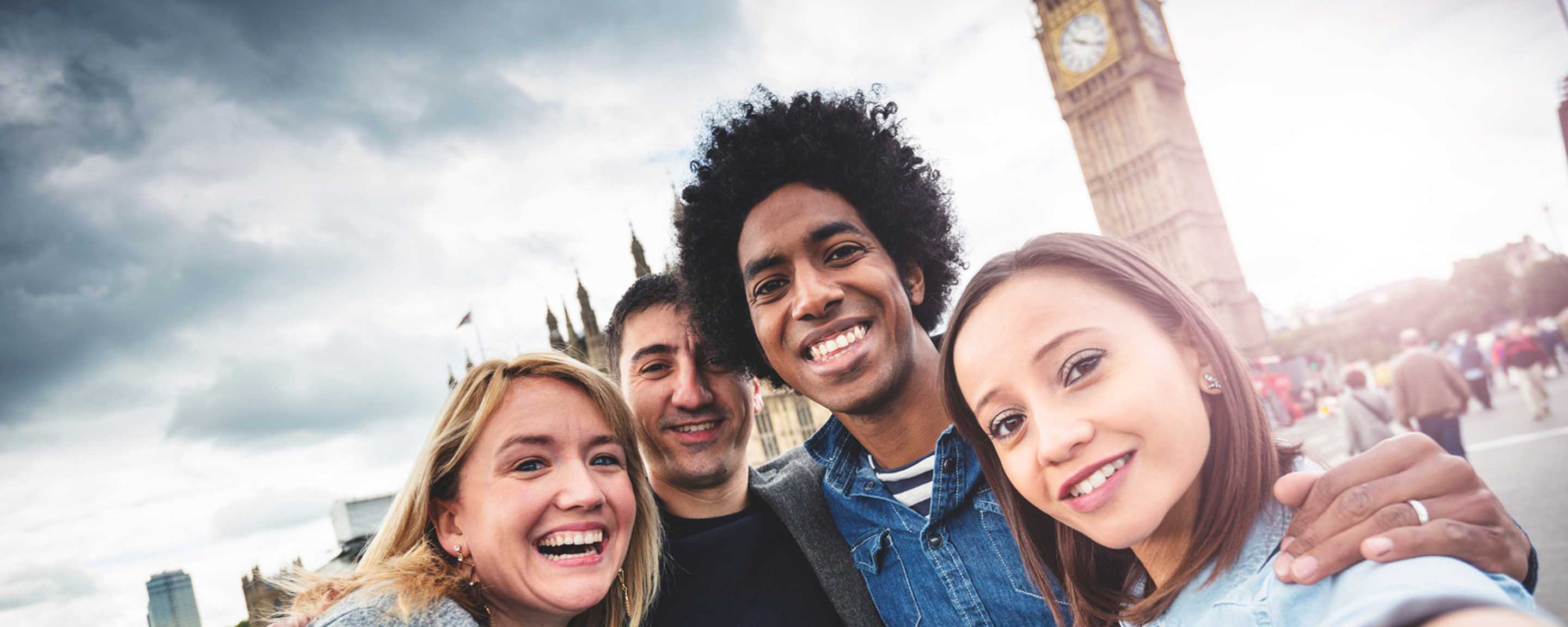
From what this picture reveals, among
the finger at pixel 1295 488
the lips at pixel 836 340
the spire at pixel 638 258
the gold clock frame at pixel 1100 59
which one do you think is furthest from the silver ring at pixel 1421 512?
the gold clock frame at pixel 1100 59

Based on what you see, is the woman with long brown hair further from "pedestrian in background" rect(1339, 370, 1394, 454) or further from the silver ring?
"pedestrian in background" rect(1339, 370, 1394, 454)

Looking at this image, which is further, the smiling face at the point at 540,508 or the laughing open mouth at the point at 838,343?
the laughing open mouth at the point at 838,343

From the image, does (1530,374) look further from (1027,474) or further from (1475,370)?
(1027,474)

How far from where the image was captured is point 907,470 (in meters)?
2.43

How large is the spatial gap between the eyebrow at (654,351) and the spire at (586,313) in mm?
29048

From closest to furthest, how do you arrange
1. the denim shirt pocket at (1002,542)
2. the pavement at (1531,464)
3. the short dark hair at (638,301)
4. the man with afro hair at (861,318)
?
the denim shirt pocket at (1002,542) < the man with afro hair at (861,318) < the short dark hair at (638,301) < the pavement at (1531,464)

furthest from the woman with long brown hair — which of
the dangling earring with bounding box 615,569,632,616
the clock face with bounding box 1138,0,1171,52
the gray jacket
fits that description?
the clock face with bounding box 1138,0,1171,52

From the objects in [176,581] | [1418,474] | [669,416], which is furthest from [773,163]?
[176,581]

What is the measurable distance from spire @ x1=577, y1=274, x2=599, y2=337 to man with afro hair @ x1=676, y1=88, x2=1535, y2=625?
28934 mm

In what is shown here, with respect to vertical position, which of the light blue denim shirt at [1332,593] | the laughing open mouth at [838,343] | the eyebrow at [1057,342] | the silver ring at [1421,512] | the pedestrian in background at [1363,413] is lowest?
the pedestrian in background at [1363,413]

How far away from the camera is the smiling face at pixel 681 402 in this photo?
279 cm

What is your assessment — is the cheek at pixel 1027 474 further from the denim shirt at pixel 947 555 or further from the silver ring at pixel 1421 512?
the denim shirt at pixel 947 555

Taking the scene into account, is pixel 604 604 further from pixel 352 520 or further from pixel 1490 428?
pixel 352 520

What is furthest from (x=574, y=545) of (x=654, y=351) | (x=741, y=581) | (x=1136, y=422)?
(x=1136, y=422)
